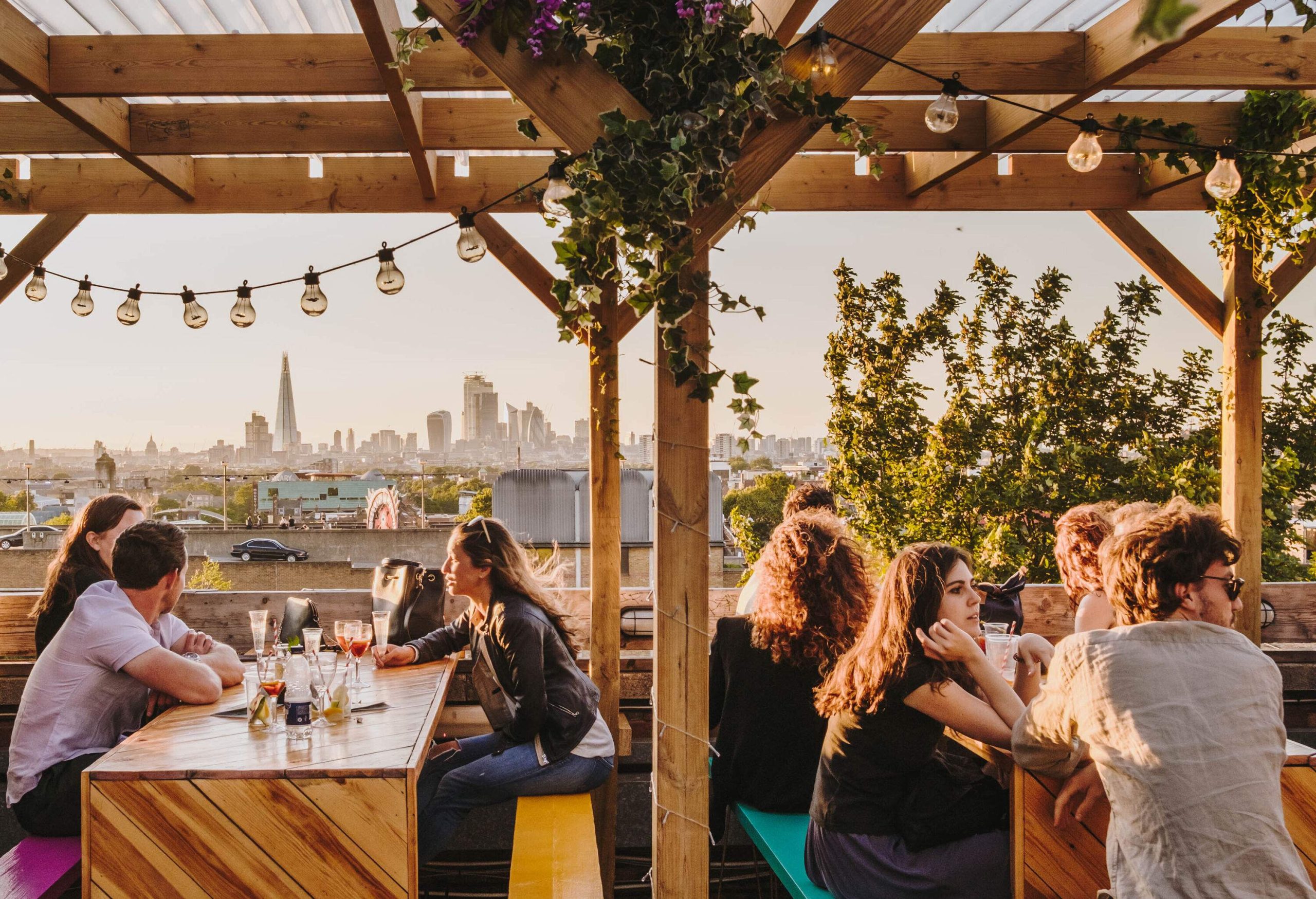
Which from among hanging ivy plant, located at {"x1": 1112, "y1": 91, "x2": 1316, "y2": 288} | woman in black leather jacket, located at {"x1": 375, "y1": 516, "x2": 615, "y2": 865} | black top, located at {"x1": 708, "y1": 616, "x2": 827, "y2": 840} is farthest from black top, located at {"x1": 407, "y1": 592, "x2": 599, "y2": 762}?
hanging ivy plant, located at {"x1": 1112, "y1": 91, "x2": 1316, "y2": 288}

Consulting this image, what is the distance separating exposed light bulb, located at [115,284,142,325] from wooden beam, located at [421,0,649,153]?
2.65m

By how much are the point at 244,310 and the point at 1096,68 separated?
3.13 m

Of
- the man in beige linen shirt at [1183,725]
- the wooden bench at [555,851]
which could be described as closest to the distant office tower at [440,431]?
the wooden bench at [555,851]

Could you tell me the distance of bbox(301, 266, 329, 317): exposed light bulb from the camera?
345cm

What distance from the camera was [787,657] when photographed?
257 centimetres

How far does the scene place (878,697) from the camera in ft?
6.65

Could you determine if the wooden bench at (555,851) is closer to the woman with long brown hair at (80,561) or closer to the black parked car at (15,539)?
the woman with long brown hair at (80,561)

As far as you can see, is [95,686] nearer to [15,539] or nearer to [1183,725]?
[1183,725]

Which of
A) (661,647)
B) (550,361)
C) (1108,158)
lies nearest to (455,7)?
(661,647)

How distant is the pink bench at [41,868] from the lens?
2.05m

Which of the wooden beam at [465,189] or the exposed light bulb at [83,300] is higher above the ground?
the wooden beam at [465,189]

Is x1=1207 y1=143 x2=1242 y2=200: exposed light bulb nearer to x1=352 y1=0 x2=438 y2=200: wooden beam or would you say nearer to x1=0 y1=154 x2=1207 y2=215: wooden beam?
x1=0 y1=154 x2=1207 y2=215: wooden beam

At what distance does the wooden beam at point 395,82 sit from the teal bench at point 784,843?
2.02 m

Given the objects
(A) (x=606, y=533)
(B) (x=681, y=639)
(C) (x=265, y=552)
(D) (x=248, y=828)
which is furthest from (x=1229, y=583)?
(C) (x=265, y=552)
